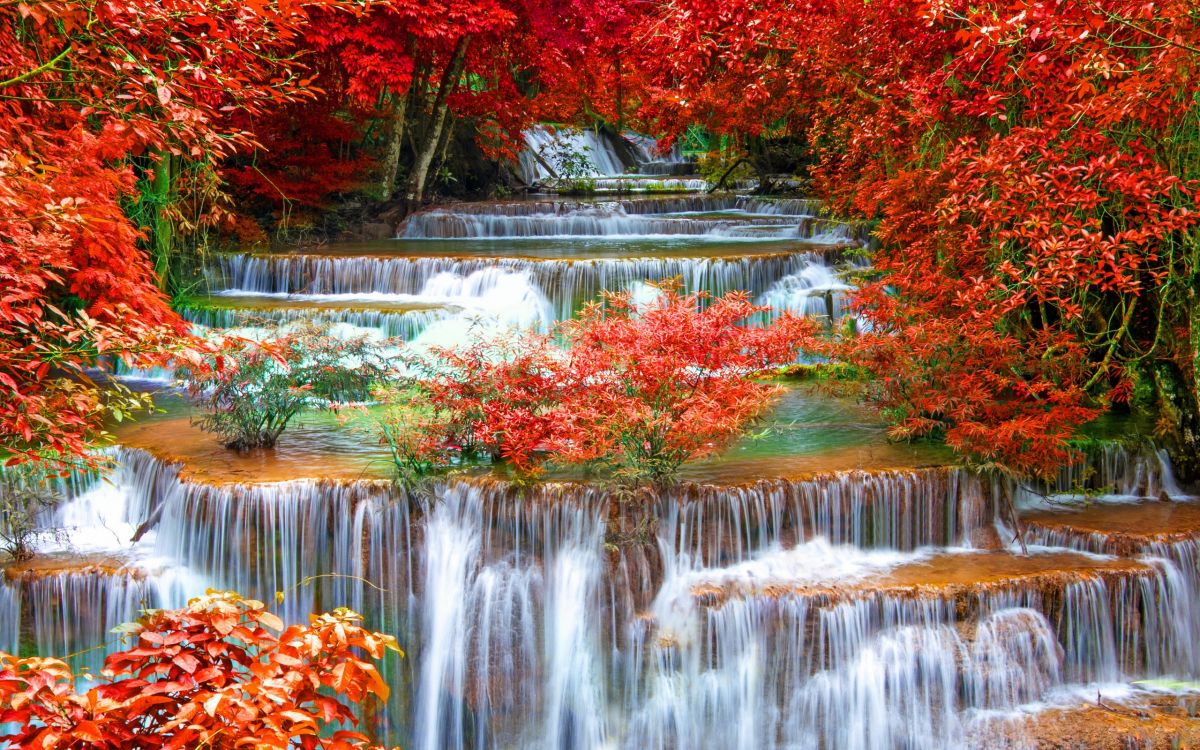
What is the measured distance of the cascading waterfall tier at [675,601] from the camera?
7.09m

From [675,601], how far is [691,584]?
0.55 feet

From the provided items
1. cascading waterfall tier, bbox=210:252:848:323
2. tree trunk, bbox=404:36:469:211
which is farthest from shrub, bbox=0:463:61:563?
tree trunk, bbox=404:36:469:211

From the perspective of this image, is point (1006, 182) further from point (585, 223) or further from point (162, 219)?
point (585, 223)

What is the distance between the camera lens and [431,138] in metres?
19.6

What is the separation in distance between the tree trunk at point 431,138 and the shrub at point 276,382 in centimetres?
1037

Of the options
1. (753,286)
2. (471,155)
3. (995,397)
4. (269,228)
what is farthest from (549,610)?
(471,155)

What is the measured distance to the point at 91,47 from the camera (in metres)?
5.10

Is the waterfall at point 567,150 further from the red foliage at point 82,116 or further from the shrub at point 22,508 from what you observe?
the red foliage at point 82,116

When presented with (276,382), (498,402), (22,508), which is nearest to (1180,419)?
(498,402)

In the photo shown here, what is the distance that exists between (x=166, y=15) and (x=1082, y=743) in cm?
642

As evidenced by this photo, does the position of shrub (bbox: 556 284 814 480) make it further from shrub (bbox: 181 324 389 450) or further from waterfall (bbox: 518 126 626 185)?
waterfall (bbox: 518 126 626 185)

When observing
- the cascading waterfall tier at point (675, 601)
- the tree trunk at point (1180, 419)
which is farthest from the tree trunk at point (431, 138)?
the tree trunk at point (1180, 419)

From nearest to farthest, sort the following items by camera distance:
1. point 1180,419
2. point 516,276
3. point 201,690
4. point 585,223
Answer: point 201,690
point 1180,419
point 516,276
point 585,223

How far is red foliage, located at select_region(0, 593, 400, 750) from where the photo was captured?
3053mm
